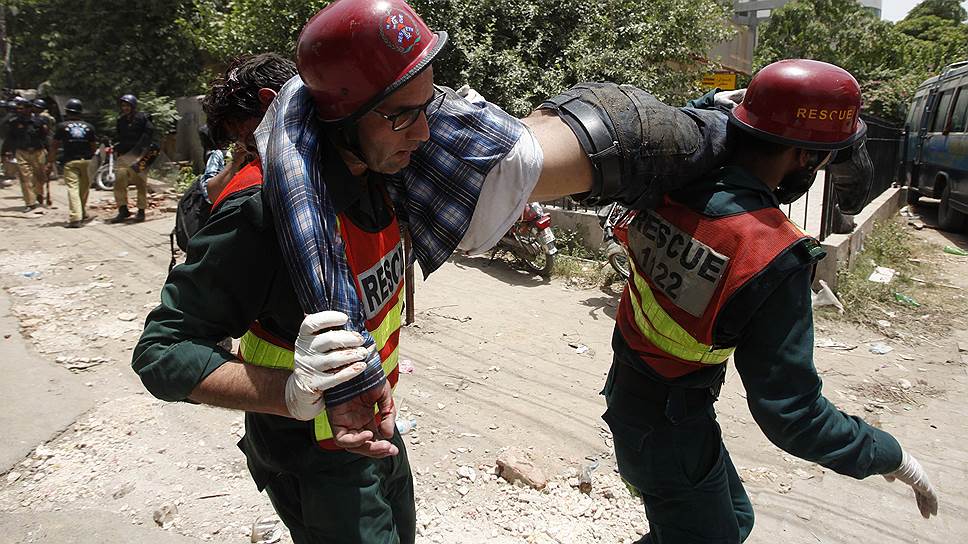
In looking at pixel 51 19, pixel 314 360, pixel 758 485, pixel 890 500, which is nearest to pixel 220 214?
pixel 314 360

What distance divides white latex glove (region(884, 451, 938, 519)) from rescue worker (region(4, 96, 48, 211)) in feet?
36.7

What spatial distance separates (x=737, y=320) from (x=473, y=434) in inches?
89.5

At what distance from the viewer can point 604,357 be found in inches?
187

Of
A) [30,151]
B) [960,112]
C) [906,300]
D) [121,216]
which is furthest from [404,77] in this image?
[30,151]

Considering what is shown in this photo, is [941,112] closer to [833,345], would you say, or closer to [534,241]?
[833,345]

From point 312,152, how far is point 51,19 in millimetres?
17166

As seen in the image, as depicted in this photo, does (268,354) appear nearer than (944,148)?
Yes

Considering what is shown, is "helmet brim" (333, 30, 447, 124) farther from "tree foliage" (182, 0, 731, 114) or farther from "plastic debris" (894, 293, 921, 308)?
"tree foliage" (182, 0, 731, 114)

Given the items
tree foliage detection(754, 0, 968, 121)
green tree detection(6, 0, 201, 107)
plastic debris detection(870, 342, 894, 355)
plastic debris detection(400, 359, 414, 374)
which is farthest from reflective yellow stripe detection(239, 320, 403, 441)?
tree foliage detection(754, 0, 968, 121)

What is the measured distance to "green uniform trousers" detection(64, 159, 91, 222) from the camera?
8.55 metres

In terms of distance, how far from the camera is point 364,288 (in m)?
1.36

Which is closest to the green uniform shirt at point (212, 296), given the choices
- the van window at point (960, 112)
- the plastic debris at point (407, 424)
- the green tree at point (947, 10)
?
the plastic debris at point (407, 424)

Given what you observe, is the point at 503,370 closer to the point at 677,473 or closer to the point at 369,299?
the point at 677,473

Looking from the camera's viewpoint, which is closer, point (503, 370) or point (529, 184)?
point (529, 184)
